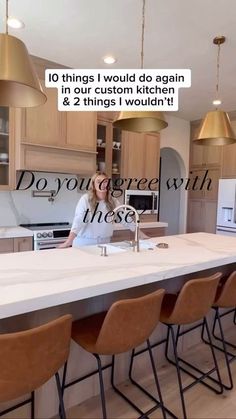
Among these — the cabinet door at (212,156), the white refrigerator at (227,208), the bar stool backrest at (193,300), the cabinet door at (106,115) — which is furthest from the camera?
the cabinet door at (212,156)

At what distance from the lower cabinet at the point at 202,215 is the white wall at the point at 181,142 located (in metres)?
0.12

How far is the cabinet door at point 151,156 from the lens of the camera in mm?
4441

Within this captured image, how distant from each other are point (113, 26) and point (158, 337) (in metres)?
2.56

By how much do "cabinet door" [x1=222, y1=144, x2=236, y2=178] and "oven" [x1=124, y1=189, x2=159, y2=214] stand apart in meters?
1.33

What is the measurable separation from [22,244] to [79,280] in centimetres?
190

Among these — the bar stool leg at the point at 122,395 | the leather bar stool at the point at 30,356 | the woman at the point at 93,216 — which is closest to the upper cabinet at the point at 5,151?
the woman at the point at 93,216

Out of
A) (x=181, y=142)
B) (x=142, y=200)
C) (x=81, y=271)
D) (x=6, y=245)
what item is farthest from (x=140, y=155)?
(x=81, y=271)

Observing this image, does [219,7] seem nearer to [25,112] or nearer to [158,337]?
[25,112]

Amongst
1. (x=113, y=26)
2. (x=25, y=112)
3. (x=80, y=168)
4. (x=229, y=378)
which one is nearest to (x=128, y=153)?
(x=80, y=168)

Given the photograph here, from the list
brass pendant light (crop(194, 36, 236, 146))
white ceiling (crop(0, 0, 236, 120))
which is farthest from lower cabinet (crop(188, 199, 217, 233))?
brass pendant light (crop(194, 36, 236, 146))

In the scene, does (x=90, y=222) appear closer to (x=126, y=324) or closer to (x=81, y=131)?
(x=126, y=324)

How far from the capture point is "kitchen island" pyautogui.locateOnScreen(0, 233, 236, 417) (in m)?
1.17

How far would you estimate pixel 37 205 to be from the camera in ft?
12.1

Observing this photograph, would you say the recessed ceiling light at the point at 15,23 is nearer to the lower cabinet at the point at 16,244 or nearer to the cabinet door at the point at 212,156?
the lower cabinet at the point at 16,244
